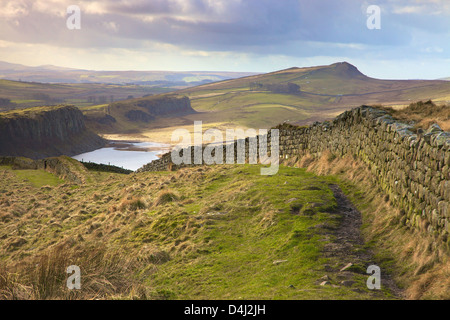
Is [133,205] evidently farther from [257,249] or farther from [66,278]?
[66,278]

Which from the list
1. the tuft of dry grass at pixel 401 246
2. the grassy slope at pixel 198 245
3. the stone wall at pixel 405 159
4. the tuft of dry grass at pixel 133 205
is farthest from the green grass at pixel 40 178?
the tuft of dry grass at pixel 401 246

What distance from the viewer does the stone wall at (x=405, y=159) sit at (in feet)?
27.0

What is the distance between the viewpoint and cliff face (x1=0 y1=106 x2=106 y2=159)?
15638 centimetres

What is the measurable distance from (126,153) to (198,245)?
159 metres

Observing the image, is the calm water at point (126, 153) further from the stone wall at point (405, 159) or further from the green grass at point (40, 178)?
the stone wall at point (405, 159)

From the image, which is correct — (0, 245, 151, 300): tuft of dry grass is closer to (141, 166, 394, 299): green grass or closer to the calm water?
(141, 166, 394, 299): green grass

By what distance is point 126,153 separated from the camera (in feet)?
545

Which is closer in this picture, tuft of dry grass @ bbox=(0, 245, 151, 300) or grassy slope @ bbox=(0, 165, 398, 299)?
tuft of dry grass @ bbox=(0, 245, 151, 300)

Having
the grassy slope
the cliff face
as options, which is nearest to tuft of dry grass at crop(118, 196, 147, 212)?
the grassy slope

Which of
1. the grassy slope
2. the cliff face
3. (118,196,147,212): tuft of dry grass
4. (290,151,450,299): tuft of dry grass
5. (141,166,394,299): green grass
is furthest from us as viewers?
the cliff face

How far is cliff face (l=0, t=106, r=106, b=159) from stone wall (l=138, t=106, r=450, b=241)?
157 metres

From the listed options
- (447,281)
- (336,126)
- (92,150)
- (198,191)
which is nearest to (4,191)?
(198,191)

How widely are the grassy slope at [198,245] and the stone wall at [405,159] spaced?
1.74 m

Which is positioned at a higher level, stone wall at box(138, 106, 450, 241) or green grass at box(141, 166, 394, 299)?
stone wall at box(138, 106, 450, 241)
